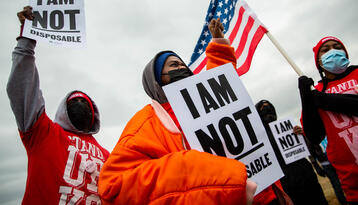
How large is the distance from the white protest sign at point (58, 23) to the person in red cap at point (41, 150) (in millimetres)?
99

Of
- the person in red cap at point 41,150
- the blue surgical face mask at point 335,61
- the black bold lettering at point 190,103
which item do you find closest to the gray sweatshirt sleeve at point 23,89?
the person in red cap at point 41,150

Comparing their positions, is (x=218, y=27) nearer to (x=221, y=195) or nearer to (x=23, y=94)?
(x=221, y=195)

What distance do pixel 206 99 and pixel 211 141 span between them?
12.8 inches

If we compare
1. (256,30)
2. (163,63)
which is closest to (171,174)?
(163,63)

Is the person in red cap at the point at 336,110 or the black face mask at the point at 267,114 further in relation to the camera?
the black face mask at the point at 267,114

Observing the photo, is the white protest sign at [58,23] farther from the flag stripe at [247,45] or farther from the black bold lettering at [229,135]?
the flag stripe at [247,45]

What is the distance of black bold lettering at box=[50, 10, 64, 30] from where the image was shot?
2243 mm

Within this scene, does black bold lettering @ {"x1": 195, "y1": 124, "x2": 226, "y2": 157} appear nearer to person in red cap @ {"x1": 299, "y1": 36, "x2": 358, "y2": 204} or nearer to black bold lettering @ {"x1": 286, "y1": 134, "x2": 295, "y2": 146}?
person in red cap @ {"x1": 299, "y1": 36, "x2": 358, "y2": 204}

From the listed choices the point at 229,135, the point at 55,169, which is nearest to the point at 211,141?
the point at 229,135

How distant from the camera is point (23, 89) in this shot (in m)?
2.01

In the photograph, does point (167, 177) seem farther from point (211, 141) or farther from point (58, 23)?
point (58, 23)

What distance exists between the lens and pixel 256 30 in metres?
3.08

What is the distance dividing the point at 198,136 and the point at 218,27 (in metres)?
1.47

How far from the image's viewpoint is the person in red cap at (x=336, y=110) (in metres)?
2.21
